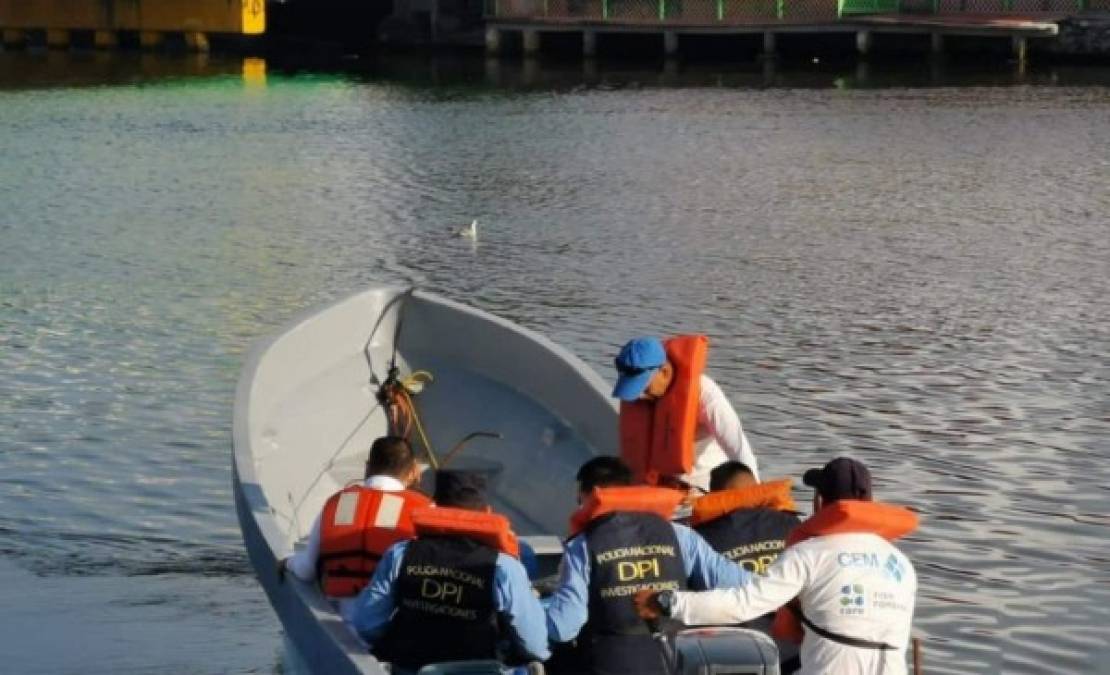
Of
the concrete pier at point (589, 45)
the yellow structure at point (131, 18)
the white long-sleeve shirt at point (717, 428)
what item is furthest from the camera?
the yellow structure at point (131, 18)

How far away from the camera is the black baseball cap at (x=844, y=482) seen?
8523 millimetres

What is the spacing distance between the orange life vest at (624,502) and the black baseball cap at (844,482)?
2.39 feet

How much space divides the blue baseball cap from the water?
126 inches

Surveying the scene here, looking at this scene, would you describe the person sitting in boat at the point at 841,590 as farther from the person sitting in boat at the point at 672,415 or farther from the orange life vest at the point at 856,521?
the person sitting in boat at the point at 672,415

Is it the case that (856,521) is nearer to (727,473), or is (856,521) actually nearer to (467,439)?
(727,473)

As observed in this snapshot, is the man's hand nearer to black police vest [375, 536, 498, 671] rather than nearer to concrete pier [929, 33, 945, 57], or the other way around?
black police vest [375, 536, 498, 671]

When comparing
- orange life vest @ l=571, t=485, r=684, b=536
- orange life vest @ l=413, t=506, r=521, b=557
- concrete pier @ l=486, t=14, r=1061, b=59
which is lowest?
concrete pier @ l=486, t=14, r=1061, b=59

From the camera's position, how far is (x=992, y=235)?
2967 centimetres

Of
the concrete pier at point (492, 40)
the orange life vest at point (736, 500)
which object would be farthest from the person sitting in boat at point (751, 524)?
the concrete pier at point (492, 40)

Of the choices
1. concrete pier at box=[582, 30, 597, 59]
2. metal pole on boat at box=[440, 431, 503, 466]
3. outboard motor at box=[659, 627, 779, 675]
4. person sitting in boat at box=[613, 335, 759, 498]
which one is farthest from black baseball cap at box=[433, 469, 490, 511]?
concrete pier at box=[582, 30, 597, 59]

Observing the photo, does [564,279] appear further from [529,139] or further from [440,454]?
[529,139]

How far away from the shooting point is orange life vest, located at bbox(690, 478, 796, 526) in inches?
383

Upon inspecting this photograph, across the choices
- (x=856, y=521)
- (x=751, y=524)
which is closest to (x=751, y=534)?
(x=751, y=524)

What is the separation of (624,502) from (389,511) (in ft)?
4.78
